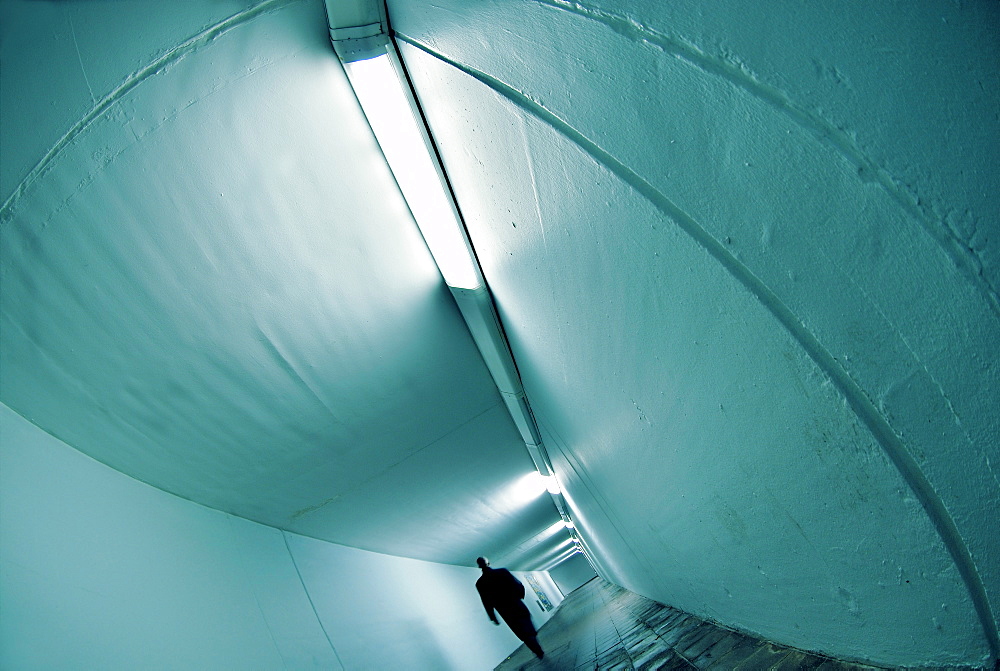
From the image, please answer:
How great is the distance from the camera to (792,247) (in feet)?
4.78

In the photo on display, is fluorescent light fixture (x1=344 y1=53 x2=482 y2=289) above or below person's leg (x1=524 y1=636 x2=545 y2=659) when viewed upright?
above

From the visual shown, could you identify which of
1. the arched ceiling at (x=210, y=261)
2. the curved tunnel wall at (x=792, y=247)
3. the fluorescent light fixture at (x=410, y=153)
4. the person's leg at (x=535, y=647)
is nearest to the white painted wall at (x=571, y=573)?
the person's leg at (x=535, y=647)

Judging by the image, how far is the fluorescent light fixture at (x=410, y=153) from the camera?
9.37 ft

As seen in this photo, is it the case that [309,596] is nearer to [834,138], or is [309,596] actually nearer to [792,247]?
[792,247]

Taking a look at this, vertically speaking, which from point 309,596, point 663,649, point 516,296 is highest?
point 516,296

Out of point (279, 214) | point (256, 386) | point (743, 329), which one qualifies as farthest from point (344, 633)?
point (743, 329)

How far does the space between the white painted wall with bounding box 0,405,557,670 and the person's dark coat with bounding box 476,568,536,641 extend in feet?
4.93

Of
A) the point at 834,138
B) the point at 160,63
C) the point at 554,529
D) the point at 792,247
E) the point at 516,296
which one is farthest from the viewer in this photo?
the point at 554,529

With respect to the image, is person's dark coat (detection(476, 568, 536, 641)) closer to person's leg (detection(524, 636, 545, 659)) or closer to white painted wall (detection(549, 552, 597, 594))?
person's leg (detection(524, 636, 545, 659))

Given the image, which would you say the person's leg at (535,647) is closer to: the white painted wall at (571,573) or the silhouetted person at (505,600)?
the silhouetted person at (505,600)

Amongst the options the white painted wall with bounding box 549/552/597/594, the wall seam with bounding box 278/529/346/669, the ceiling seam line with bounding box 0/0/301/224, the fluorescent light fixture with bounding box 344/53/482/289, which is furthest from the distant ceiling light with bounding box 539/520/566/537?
the ceiling seam line with bounding box 0/0/301/224

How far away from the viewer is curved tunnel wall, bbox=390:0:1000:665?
116cm

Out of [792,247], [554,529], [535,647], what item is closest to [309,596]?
[535,647]

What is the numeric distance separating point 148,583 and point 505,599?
16.5 ft
